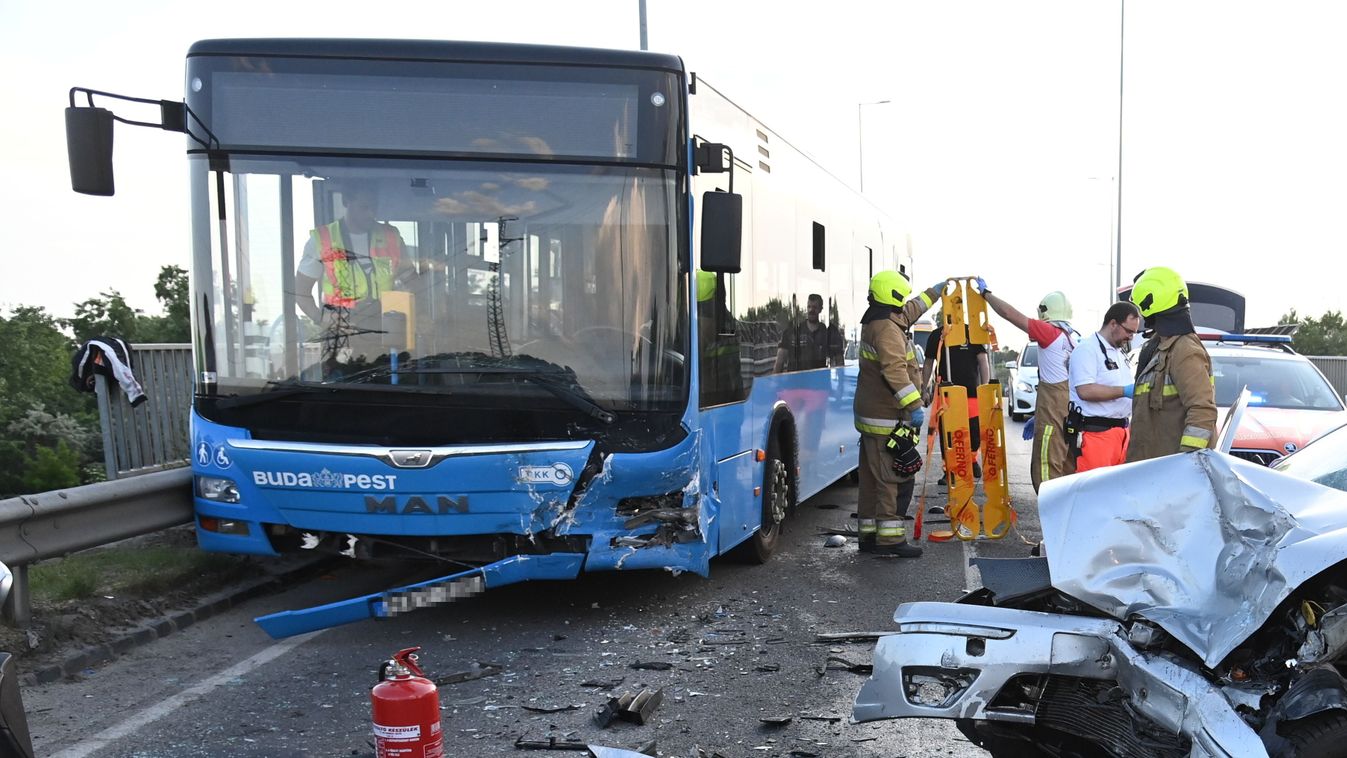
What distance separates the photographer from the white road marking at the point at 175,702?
16.0 feet

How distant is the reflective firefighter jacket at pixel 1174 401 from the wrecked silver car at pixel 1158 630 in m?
2.77

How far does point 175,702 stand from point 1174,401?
5233mm

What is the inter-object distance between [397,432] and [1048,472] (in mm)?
5369

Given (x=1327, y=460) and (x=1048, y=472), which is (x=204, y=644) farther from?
(x=1048, y=472)

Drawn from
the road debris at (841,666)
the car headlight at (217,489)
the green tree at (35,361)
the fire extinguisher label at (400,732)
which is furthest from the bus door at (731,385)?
the green tree at (35,361)

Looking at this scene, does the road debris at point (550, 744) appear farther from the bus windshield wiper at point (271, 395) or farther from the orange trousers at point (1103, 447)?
the orange trousers at point (1103, 447)

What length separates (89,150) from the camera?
6234 millimetres

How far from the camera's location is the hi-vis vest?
6.48m

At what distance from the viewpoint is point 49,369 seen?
72.0 feet

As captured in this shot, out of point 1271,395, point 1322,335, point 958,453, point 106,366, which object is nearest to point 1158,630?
point 958,453

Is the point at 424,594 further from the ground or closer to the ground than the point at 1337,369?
further from the ground

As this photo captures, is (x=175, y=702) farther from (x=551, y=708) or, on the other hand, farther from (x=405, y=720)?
(x=405, y=720)

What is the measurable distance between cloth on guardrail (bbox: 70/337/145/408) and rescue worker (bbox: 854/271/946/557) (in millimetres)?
5722

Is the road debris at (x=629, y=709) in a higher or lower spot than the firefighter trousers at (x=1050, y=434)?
lower
